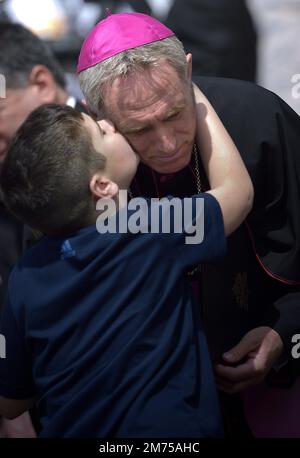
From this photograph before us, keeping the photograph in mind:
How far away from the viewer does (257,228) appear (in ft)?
8.40

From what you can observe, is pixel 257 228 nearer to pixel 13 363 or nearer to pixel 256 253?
pixel 256 253

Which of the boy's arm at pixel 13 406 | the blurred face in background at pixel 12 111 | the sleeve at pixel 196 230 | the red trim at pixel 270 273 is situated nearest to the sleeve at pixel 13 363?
the boy's arm at pixel 13 406

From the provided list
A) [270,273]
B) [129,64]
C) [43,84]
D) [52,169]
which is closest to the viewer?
[52,169]

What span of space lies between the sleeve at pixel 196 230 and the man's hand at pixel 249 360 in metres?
0.39

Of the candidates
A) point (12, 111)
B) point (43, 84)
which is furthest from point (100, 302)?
point (43, 84)

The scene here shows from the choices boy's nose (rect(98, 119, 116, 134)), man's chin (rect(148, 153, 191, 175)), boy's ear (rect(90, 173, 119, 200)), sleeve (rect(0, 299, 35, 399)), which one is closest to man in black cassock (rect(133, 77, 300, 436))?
man's chin (rect(148, 153, 191, 175))

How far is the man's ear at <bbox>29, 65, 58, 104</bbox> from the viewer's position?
3.49 meters

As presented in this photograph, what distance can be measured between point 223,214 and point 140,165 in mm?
447

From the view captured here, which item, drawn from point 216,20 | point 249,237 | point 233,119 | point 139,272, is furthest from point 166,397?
point 216,20

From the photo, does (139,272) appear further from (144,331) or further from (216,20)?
(216,20)

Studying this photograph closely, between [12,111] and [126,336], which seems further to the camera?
[12,111]

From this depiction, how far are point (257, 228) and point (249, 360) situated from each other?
1.30 ft

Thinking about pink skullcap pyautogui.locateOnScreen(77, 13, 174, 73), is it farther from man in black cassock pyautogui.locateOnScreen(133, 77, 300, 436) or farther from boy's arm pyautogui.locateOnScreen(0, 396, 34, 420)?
boy's arm pyautogui.locateOnScreen(0, 396, 34, 420)

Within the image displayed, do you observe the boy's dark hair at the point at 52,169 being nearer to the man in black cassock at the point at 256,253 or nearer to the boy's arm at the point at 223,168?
the boy's arm at the point at 223,168
